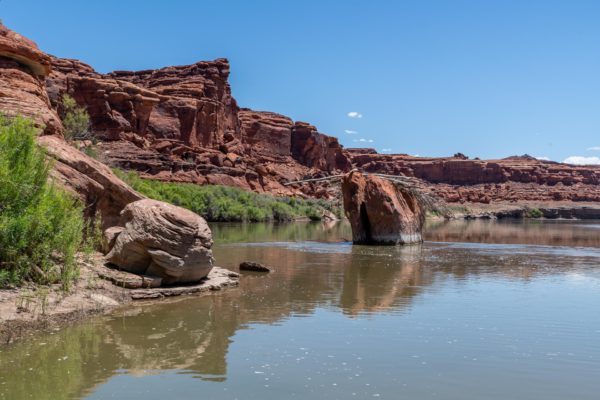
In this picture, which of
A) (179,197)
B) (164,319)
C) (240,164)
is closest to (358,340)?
(164,319)

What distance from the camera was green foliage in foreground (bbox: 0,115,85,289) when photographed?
354 inches

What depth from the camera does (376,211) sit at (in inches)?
1001

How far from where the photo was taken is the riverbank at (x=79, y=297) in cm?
791

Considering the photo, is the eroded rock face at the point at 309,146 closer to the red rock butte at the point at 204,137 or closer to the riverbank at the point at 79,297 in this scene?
the red rock butte at the point at 204,137

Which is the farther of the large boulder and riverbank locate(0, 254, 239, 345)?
the large boulder

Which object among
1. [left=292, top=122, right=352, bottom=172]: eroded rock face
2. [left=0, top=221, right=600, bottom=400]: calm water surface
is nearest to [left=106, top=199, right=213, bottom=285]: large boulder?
[left=0, top=221, right=600, bottom=400]: calm water surface

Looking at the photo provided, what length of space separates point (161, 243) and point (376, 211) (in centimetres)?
1568

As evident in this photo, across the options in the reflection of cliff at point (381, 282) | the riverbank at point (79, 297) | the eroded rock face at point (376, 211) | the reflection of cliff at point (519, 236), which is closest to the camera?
the riverbank at point (79, 297)

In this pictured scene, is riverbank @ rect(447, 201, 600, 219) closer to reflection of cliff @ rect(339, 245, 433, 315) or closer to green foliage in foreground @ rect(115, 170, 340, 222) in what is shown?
green foliage in foreground @ rect(115, 170, 340, 222)

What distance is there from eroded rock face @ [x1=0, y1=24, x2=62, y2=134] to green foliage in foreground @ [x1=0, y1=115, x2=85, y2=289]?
315cm

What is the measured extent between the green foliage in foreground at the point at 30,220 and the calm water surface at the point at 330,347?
59.7 inches

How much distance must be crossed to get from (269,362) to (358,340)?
1725 mm

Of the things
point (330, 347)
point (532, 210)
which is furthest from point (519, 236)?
point (532, 210)

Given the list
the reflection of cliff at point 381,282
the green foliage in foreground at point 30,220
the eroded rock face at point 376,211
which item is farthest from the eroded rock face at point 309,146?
the green foliage in foreground at point 30,220
